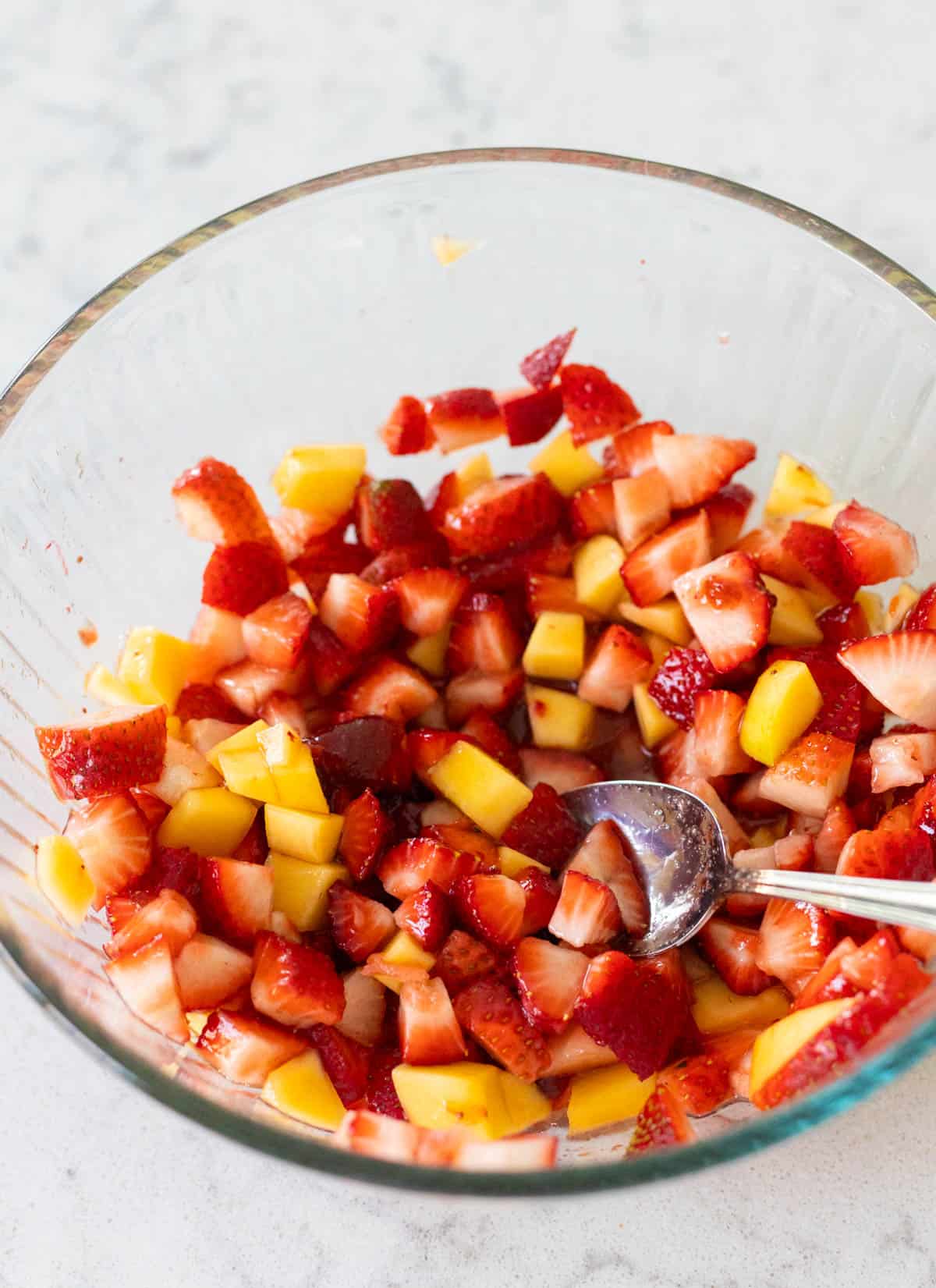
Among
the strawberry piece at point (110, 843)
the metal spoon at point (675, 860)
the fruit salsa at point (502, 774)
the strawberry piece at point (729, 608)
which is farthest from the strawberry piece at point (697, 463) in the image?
the strawberry piece at point (110, 843)

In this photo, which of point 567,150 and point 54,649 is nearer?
point 54,649

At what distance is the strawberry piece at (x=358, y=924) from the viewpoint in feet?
4.34

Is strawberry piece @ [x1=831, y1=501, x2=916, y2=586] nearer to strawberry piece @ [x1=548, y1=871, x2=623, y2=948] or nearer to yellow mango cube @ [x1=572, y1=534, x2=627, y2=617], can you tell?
yellow mango cube @ [x1=572, y1=534, x2=627, y2=617]

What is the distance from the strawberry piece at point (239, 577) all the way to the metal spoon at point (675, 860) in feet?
1.44

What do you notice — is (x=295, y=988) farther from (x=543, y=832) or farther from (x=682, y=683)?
(x=682, y=683)

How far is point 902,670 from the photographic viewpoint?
Result: 51.5 inches

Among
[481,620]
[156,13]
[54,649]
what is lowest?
[481,620]

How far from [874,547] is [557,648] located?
1.23 feet

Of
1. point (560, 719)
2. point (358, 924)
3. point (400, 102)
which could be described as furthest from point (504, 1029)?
point (400, 102)

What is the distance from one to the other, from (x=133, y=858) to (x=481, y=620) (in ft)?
1.60

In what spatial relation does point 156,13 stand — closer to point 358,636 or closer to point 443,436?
point 443,436

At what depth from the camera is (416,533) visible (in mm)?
1586

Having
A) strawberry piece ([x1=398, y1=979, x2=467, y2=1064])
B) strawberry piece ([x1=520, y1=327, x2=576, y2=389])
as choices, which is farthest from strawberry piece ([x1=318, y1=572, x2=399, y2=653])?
strawberry piece ([x1=398, y1=979, x2=467, y2=1064])

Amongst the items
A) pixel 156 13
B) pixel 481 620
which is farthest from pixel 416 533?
→ pixel 156 13
